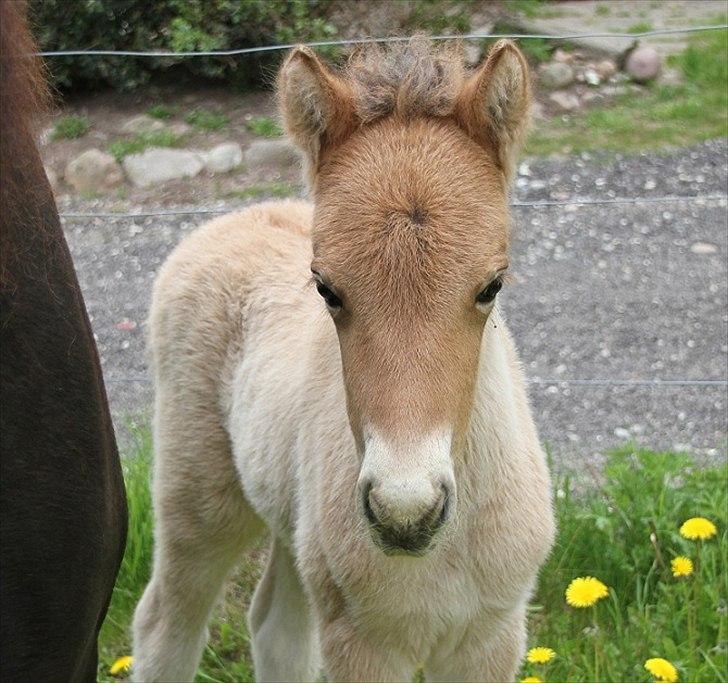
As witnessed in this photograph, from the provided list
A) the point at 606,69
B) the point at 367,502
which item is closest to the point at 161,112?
the point at 606,69

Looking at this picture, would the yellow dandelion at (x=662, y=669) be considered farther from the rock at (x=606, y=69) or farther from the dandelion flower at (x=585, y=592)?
the rock at (x=606, y=69)

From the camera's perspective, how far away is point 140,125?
8.25 m

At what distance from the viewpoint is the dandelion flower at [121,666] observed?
3.52 metres

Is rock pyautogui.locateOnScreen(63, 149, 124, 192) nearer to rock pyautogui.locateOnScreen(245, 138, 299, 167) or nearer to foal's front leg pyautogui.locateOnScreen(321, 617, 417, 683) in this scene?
rock pyautogui.locateOnScreen(245, 138, 299, 167)

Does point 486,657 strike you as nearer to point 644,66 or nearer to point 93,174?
point 93,174

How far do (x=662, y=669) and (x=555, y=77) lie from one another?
647cm

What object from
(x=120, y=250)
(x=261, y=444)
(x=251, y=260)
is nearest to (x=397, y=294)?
(x=261, y=444)

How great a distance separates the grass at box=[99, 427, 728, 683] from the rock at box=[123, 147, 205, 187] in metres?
3.88

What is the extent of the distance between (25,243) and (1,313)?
0.11 metres

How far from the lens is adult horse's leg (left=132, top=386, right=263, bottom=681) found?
3.31m

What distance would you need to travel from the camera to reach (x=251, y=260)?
3406 millimetres

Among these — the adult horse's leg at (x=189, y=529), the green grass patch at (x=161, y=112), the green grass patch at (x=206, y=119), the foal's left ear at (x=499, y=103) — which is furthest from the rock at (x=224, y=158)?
the foal's left ear at (x=499, y=103)

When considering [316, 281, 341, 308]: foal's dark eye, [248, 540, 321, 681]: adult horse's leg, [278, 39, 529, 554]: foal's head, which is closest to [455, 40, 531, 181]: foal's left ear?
[278, 39, 529, 554]: foal's head

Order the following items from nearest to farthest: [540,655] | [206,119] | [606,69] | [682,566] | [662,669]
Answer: [662,669] → [540,655] → [682,566] → [206,119] → [606,69]
